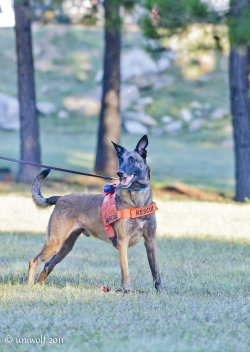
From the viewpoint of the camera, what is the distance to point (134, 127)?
101 ft

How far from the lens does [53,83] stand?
129ft

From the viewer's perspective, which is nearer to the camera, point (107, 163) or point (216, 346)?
Result: point (216, 346)

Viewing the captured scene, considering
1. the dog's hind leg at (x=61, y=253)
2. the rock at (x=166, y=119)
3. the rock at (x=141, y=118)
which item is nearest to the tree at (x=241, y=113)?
the dog's hind leg at (x=61, y=253)

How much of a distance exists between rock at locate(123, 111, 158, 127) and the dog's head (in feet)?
83.3

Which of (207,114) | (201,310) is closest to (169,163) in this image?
(207,114)

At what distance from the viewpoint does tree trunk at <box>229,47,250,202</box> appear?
15641 mm

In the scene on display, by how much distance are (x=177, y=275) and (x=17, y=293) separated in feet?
7.04

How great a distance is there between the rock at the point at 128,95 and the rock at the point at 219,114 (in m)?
4.21

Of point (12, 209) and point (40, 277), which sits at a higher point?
point (40, 277)

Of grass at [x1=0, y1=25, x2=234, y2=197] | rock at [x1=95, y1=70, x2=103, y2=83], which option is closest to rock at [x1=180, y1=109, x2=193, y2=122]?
grass at [x1=0, y1=25, x2=234, y2=197]

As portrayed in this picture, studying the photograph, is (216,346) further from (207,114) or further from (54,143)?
(207,114)

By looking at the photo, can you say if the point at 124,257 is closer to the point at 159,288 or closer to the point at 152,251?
the point at 152,251

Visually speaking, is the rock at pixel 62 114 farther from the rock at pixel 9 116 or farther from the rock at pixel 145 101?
the rock at pixel 145 101

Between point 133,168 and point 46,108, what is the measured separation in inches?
1134
